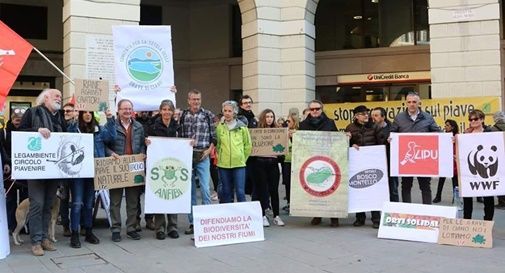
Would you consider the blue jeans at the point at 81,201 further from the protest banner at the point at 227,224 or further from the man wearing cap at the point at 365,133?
the man wearing cap at the point at 365,133

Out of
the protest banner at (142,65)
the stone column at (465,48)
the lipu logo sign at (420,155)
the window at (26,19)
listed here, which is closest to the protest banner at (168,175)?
the protest banner at (142,65)

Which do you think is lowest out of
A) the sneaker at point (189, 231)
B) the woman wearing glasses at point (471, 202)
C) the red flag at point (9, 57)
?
the sneaker at point (189, 231)

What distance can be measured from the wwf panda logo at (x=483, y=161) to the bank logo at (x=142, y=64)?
514 centimetres

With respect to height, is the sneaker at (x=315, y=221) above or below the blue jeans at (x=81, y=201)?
below

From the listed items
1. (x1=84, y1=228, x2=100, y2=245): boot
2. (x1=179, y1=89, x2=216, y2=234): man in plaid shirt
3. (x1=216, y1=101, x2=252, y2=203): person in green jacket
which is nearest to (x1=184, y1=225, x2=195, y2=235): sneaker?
(x1=179, y1=89, x2=216, y2=234): man in plaid shirt

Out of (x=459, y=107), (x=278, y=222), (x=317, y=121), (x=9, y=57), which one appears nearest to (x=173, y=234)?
(x=278, y=222)

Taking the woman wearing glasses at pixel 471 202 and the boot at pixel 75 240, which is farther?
the woman wearing glasses at pixel 471 202

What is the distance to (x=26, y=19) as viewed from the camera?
2167cm

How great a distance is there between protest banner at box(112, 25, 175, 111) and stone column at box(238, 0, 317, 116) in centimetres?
827

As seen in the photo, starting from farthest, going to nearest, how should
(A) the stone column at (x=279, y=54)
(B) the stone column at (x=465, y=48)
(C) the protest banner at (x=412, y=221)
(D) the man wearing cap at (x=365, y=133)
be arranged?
(A) the stone column at (x=279, y=54), (B) the stone column at (x=465, y=48), (D) the man wearing cap at (x=365, y=133), (C) the protest banner at (x=412, y=221)

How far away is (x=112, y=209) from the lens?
8.05 metres

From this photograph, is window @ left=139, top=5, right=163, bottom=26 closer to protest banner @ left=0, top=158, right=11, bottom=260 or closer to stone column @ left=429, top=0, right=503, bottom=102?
stone column @ left=429, top=0, right=503, bottom=102

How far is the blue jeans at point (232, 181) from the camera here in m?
8.73

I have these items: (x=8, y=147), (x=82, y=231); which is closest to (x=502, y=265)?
(x=82, y=231)
